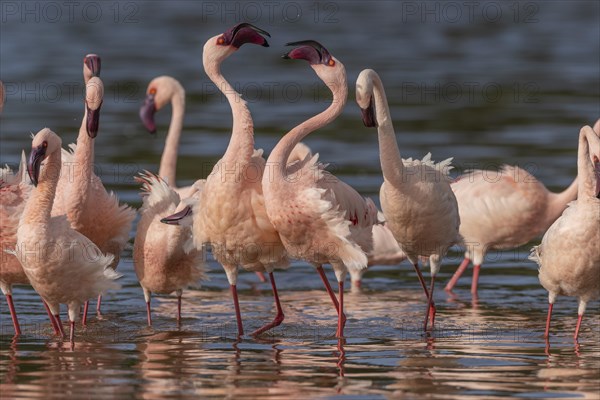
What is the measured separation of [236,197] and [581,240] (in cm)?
234

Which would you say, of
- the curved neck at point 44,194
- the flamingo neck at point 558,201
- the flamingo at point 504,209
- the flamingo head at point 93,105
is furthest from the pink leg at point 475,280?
the curved neck at point 44,194

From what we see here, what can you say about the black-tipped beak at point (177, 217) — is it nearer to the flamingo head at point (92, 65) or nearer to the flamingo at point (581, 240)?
the flamingo head at point (92, 65)

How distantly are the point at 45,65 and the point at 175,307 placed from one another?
1602 cm

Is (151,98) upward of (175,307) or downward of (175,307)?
upward

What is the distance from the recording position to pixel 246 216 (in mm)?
9141

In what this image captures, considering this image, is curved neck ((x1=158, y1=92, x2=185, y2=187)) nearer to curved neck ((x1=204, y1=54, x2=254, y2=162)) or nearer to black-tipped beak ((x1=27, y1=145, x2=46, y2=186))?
curved neck ((x1=204, y1=54, x2=254, y2=162))

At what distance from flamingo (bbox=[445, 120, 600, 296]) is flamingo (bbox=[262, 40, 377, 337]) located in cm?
279

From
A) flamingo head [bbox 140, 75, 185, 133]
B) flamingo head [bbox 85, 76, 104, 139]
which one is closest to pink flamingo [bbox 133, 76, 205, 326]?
flamingo head [bbox 85, 76, 104, 139]

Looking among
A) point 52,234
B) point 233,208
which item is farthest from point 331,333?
point 52,234

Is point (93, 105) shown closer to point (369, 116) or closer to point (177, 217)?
point (177, 217)

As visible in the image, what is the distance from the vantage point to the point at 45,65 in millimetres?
26188

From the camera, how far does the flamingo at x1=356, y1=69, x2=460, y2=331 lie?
364 inches

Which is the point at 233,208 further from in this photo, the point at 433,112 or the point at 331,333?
the point at 433,112

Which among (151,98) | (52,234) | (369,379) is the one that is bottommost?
(369,379)
